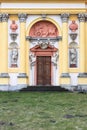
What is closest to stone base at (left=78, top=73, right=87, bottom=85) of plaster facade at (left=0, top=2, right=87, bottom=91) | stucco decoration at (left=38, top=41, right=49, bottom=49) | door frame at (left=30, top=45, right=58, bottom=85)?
plaster facade at (left=0, top=2, right=87, bottom=91)

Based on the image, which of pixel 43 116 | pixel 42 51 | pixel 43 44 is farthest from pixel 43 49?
pixel 43 116

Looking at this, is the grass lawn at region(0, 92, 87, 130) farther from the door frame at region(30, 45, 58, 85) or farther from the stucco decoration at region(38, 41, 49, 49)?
the stucco decoration at region(38, 41, 49, 49)

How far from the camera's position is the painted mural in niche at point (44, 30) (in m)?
28.4

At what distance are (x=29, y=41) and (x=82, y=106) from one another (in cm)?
1144

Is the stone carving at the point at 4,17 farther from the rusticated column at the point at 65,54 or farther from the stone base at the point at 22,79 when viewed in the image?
the stone base at the point at 22,79

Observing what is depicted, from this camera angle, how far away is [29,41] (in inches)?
1113

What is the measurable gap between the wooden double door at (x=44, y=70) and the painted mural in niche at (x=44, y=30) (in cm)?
170

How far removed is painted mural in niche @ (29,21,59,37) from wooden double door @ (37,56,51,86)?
5.59ft

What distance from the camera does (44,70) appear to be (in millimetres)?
28516

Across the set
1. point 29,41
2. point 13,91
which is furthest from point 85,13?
point 13,91

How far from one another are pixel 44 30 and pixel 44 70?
116 inches

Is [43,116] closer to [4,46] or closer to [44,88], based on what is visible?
[44,88]

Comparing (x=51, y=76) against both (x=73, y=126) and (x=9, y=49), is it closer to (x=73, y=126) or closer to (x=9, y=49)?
(x=9, y=49)

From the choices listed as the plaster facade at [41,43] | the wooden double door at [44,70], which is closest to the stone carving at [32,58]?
the plaster facade at [41,43]
